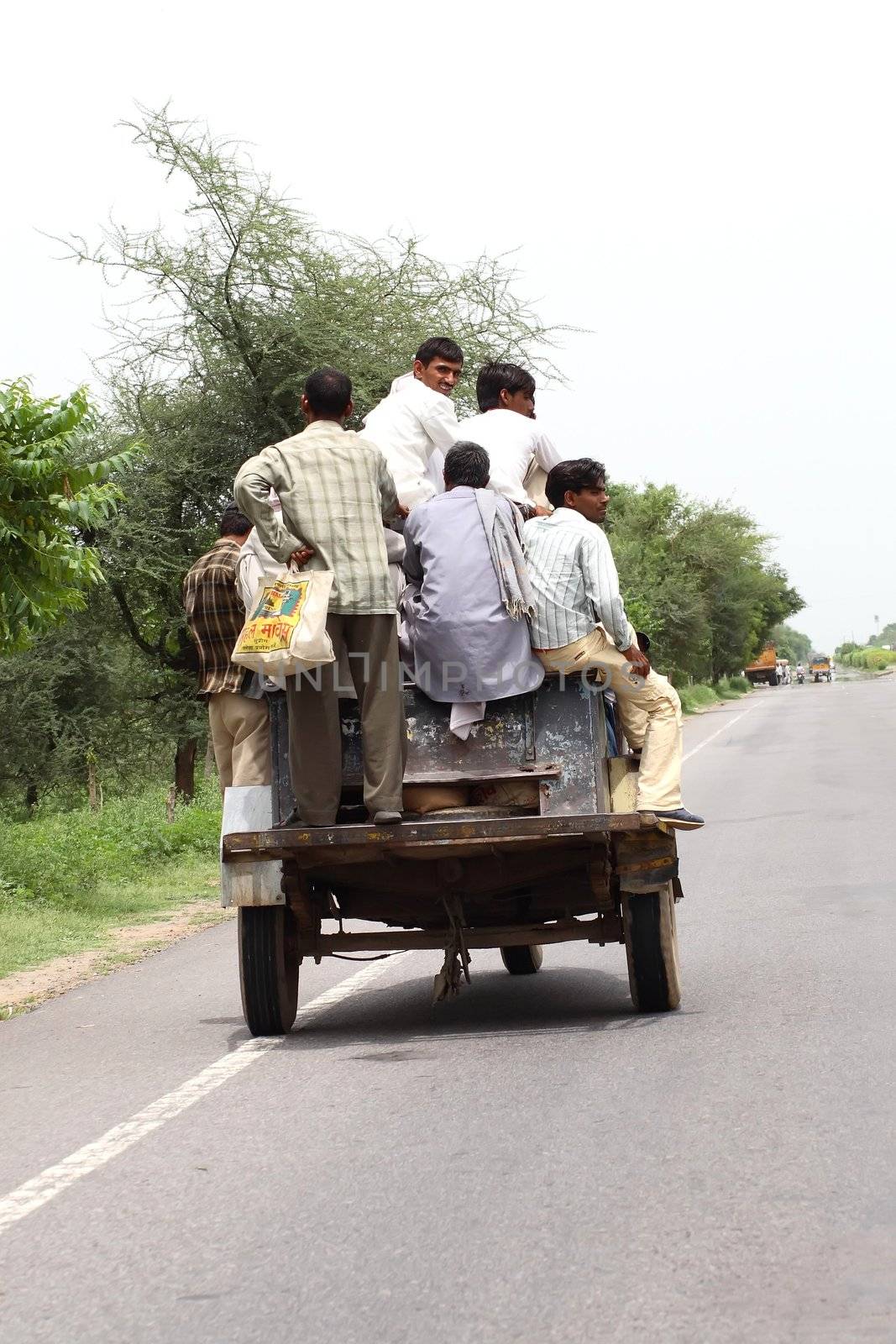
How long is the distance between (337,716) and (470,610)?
29.5 inches

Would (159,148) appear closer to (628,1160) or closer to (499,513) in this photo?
(499,513)

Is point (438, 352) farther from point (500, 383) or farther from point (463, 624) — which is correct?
point (463, 624)

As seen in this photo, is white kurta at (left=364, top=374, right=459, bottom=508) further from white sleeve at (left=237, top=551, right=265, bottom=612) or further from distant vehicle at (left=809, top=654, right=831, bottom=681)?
distant vehicle at (left=809, top=654, right=831, bottom=681)

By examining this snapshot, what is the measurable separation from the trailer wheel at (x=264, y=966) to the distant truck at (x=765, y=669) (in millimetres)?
106149

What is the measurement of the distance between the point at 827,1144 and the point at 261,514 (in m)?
3.61


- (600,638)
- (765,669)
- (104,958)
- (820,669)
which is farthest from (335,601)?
(820,669)

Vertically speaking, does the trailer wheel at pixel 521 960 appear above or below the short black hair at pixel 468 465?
below

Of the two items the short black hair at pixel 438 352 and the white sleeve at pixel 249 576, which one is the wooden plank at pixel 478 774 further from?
the short black hair at pixel 438 352

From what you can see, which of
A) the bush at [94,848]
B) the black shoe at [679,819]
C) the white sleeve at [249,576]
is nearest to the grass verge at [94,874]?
the bush at [94,848]

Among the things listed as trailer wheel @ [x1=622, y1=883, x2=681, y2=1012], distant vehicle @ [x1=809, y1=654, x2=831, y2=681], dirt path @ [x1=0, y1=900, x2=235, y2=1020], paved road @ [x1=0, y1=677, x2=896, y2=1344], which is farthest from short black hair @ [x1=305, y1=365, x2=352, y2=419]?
distant vehicle @ [x1=809, y1=654, x2=831, y2=681]

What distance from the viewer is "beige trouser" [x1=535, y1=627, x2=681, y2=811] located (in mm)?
7715

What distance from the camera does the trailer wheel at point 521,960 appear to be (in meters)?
9.53

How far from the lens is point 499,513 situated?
7836 millimetres

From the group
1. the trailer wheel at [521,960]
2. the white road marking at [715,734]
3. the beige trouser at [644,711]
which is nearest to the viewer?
the beige trouser at [644,711]
